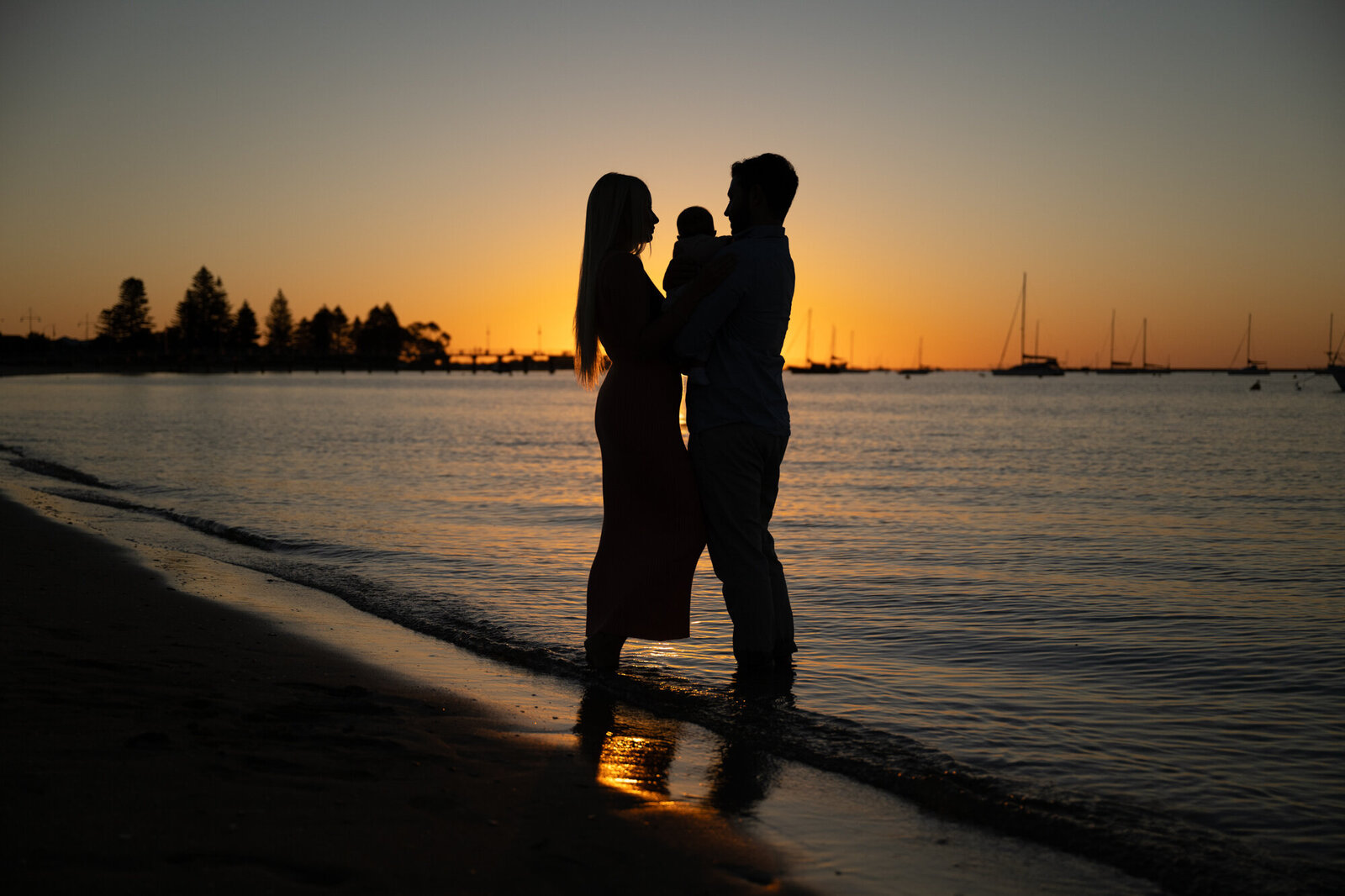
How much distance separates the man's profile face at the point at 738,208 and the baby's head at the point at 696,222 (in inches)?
3.9

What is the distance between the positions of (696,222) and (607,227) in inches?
16.6

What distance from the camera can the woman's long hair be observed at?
4.80 meters

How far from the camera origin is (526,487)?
60.8 ft

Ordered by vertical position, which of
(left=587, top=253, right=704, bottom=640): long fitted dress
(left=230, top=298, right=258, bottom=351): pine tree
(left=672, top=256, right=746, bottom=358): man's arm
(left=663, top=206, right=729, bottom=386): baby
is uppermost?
(left=230, top=298, right=258, bottom=351): pine tree

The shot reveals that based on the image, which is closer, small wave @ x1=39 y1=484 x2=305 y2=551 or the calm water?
the calm water

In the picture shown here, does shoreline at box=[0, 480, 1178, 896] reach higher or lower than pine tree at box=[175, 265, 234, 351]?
lower

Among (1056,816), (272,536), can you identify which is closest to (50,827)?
(1056,816)

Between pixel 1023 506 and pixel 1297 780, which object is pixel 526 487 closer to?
pixel 1023 506

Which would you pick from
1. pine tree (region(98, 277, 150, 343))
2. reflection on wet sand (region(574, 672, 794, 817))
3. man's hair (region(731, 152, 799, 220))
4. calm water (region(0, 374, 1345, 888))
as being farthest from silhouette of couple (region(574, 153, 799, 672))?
pine tree (region(98, 277, 150, 343))

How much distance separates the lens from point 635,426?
192 inches

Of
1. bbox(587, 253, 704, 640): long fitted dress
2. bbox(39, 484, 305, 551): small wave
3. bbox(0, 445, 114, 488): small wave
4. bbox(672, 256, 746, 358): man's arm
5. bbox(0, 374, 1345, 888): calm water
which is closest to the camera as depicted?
bbox(0, 374, 1345, 888): calm water

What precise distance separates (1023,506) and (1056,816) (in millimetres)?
13103

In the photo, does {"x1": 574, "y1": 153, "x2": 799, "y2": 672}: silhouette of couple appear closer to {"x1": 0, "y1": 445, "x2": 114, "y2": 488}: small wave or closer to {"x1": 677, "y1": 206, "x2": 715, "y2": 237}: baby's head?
{"x1": 677, "y1": 206, "x2": 715, "y2": 237}: baby's head

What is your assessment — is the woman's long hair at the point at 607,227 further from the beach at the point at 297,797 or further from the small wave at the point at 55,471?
the small wave at the point at 55,471
